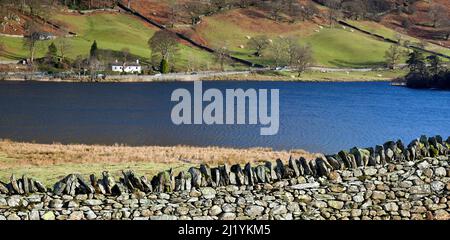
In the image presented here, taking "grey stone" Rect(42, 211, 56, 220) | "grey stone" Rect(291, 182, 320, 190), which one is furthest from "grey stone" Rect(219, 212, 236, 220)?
"grey stone" Rect(42, 211, 56, 220)

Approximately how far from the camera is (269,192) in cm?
1633

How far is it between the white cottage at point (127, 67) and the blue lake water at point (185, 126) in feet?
156

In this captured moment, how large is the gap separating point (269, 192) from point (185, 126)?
43.3 m

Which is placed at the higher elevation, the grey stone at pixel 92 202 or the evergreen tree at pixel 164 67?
the evergreen tree at pixel 164 67

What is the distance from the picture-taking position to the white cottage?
15035cm

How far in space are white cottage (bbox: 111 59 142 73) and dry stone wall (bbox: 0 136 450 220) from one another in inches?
5373

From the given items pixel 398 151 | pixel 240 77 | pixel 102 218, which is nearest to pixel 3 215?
pixel 102 218

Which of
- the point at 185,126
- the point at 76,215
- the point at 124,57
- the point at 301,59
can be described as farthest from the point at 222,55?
the point at 76,215

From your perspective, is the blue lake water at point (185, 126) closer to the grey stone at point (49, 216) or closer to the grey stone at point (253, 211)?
the grey stone at point (253, 211)

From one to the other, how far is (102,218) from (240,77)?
14225 centimetres

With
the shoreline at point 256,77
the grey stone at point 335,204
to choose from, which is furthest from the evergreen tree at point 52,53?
the grey stone at point 335,204

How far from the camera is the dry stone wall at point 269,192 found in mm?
15305

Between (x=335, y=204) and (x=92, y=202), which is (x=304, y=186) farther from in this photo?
(x=92, y=202)

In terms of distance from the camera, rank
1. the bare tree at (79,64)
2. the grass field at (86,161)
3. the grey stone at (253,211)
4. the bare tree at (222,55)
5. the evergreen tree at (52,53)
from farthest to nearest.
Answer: the bare tree at (222,55), the evergreen tree at (52,53), the bare tree at (79,64), the grass field at (86,161), the grey stone at (253,211)
